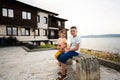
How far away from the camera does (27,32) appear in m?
22.9

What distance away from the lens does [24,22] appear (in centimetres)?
2155

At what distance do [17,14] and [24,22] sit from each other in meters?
1.97

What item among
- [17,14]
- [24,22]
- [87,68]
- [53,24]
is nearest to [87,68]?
[87,68]

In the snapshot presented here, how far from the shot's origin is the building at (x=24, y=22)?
1886 centimetres

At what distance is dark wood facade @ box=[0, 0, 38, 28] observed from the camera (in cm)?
1881

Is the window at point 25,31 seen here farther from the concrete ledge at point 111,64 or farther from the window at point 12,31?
the concrete ledge at point 111,64

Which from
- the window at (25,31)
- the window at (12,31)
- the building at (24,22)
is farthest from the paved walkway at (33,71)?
the window at (25,31)

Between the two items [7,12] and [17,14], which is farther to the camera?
[17,14]

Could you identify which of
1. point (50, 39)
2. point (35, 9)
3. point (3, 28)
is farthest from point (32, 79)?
point (50, 39)

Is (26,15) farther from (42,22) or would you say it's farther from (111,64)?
(111,64)

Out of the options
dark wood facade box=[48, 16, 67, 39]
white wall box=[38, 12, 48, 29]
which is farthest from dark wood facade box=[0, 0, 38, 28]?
dark wood facade box=[48, 16, 67, 39]

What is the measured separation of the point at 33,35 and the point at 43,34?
341 centimetres

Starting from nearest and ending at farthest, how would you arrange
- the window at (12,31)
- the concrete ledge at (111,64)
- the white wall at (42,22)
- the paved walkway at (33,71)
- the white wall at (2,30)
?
the paved walkway at (33,71) → the concrete ledge at (111,64) → the white wall at (2,30) → the window at (12,31) → the white wall at (42,22)

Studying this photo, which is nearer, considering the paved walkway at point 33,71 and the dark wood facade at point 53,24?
the paved walkway at point 33,71
